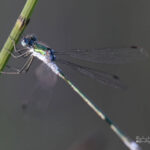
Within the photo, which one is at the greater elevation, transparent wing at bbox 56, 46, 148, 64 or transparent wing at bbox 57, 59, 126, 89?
transparent wing at bbox 56, 46, 148, 64

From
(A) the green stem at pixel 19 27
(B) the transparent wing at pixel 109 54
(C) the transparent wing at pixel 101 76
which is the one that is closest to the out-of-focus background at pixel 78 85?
(C) the transparent wing at pixel 101 76

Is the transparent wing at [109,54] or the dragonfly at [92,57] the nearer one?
the dragonfly at [92,57]

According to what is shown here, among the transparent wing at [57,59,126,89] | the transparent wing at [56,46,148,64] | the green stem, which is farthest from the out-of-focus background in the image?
the green stem

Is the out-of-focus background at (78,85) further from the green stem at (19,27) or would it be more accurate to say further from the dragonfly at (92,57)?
the green stem at (19,27)

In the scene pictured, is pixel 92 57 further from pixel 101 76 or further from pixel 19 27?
pixel 19 27

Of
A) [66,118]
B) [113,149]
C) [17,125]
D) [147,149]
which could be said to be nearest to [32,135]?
[17,125]

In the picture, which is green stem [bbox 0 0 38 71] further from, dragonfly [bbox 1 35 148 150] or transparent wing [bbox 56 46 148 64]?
transparent wing [bbox 56 46 148 64]

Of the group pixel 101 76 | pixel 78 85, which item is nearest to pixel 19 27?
pixel 101 76
